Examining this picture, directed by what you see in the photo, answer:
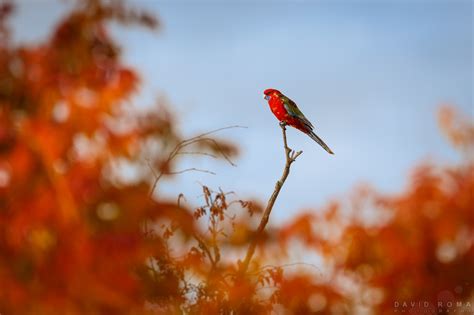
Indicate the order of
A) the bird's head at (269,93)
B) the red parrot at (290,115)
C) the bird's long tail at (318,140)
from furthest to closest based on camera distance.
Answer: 1. the bird's head at (269,93)
2. the red parrot at (290,115)
3. the bird's long tail at (318,140)

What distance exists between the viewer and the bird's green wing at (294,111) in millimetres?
6855

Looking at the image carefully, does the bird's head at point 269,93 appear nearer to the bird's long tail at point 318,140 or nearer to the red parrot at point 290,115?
the red parrot at point 290,115

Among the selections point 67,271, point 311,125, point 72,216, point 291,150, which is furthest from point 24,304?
point 311,125

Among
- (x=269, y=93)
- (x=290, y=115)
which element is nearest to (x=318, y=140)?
(x=290, y=115)

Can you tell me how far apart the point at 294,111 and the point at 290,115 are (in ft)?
0.23

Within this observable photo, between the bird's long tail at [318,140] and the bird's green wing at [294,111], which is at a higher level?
the bird's green wing at [294,111]

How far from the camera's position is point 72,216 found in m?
5.28

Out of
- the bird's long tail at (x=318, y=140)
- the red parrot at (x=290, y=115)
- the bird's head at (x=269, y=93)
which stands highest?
the bird's head at (x=269, y=93)

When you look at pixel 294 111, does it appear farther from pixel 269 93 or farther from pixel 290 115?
pixel 269 93

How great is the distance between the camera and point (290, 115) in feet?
22.6

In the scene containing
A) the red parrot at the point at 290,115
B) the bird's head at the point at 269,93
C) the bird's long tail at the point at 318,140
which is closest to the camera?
the bird's long tail at the point at 318,140

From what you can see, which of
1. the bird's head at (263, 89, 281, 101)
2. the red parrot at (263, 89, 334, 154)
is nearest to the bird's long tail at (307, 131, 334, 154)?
the red parrot at (263, 89, 334, 154)

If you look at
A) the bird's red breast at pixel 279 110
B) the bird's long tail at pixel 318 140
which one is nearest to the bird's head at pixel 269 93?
the bird's red breast at pixel 279 110

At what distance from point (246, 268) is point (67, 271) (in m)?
1.44
